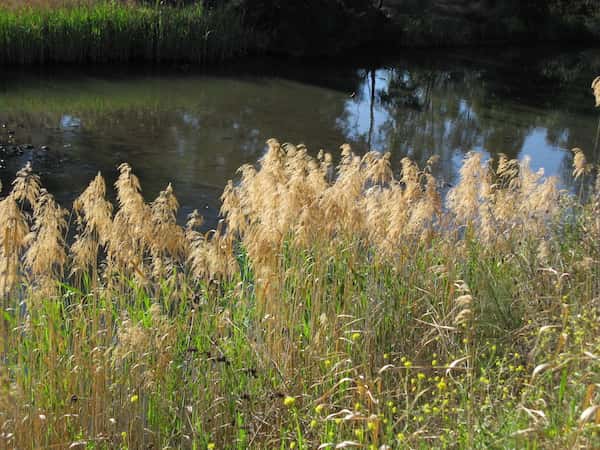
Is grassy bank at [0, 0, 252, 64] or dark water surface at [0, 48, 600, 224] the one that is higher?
grassy bank at [0, 0, 252, 64]

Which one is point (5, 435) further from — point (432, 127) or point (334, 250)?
point (432, 127)

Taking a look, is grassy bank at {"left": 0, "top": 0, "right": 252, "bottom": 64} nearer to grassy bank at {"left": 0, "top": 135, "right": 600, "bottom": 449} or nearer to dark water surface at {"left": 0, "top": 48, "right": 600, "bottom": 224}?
dark water surface at {"left": 0, "top": 48, "right": 600, "bottom": 224}

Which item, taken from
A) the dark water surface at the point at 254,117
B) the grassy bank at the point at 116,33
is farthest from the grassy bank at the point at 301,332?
the grassy bank at the point at 116,33

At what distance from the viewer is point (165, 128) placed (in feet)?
39.1

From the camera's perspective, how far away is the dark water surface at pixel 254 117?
9906mm

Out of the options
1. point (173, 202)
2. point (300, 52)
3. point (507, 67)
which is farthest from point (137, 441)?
point (507, 67)

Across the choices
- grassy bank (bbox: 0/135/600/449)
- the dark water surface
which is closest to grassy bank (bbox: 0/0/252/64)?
the dark water surface

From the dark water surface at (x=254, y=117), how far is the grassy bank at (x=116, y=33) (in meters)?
0.53

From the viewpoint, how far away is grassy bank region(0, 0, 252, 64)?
15125 mm

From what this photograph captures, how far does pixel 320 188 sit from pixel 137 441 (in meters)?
1.72

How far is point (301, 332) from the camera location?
4.05 meters

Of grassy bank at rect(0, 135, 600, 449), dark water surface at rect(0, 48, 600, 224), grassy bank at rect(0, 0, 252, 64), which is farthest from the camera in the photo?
grassy bank at rect(0, 0, 252, 64)

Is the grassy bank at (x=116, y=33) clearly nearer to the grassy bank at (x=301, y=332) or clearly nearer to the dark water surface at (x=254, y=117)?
the dark water surface at (x=254, y=117)

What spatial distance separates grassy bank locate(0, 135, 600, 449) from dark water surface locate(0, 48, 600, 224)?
12.4 feet
